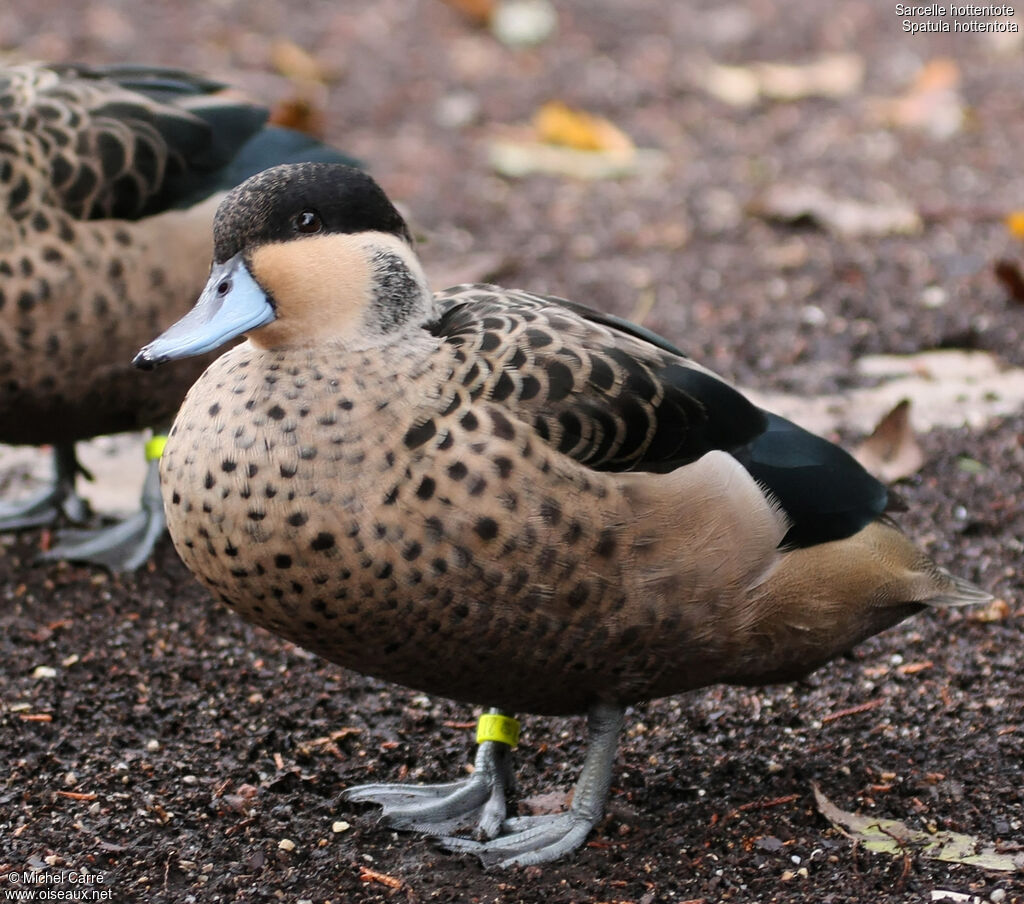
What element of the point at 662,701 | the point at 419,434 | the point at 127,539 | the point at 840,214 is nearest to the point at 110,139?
the point at 127,539

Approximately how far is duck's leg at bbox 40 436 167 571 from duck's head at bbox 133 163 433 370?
167 cm

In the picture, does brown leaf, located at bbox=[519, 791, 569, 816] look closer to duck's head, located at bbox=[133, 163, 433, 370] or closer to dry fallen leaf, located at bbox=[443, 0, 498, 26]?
duck's head, located at bbox=[133, 163, 433, 370]

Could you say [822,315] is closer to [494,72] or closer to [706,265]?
[706,265]

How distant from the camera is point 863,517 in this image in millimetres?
3242

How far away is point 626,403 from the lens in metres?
2.92

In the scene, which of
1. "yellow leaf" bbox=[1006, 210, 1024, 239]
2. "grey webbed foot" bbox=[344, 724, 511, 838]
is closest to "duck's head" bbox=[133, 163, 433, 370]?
"grey webbed foot" bbox=[344, 724, 511, 838]

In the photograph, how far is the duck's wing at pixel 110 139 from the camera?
414cm

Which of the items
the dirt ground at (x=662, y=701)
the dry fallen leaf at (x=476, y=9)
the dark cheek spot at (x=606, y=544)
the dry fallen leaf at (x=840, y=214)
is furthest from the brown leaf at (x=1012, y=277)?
the dry fallen leaf at (x=476, y=9)

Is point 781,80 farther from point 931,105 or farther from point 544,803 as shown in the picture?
point 544,803

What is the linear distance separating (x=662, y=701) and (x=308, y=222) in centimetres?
156

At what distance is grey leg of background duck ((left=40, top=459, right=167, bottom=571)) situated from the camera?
4379 mm

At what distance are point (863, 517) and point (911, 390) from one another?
2.17 m

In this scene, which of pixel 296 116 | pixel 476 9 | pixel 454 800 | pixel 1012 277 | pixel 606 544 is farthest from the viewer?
pixel 476 9

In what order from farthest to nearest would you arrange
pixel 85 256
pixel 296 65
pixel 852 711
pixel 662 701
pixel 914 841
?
pixel 296 65 < pixel 85 256 < pixel 662 701 < pixel 852 711 < pixel 914 841
